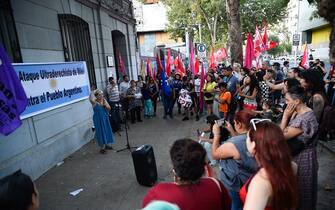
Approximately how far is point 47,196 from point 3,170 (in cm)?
88

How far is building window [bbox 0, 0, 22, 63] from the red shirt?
16.1ft

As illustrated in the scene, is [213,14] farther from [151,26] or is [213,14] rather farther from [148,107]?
[148,107]

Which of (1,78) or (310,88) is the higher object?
(1,78)

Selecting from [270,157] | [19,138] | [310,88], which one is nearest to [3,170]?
[19,138]

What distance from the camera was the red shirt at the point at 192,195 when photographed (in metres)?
1.67

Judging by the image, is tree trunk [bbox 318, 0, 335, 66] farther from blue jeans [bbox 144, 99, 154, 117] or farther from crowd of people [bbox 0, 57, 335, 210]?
blue jeans [bbox 144, 99, 154, 117]

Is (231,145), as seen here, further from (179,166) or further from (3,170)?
(3,170)

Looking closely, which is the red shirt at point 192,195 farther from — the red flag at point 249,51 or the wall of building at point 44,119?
the red flag at point 249,51

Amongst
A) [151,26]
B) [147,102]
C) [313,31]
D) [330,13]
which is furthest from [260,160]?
[151,26]

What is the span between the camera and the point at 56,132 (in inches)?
249

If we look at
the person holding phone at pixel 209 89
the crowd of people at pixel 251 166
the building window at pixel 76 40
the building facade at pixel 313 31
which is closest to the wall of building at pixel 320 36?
the building facade at pixel 313 31

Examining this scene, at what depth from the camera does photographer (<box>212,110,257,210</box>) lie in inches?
99.5

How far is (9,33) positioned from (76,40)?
117 inches

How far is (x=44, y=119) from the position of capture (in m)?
5.88
